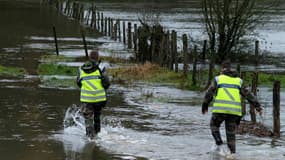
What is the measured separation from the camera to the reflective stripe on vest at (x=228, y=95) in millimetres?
11617

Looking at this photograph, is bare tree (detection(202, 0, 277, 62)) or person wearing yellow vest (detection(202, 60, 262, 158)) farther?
bare tree (detection(202, 0, 277, 62))

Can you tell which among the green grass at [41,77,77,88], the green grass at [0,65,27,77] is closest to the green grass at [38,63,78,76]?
the green grass at [0,65,27,77]

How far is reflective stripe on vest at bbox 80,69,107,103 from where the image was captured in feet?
42.2

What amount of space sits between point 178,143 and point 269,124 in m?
4.15

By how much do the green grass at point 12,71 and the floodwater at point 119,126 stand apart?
38 cm

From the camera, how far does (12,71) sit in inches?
987

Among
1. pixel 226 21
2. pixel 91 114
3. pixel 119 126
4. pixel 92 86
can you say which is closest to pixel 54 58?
pixel 226 21

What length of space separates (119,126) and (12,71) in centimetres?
1112

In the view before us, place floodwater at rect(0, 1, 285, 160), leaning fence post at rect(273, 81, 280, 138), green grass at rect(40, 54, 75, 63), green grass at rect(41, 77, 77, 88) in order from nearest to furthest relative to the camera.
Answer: floodwater at rect(0, 1, 285, 160)
leaning fence post at rect(273, 81, 280, 138)
green grass at rect(41, 77, 77, 88)
green grass at rect(40, 54, 75, 63)

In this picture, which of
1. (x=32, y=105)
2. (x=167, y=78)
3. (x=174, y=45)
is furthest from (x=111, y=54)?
(x=32, y=105)

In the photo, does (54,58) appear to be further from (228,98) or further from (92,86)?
(228,98)

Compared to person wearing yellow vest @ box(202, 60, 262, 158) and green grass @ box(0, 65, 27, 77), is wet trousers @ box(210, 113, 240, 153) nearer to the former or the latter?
person wearing yellow vest @ box(202, 60, 262, 158)

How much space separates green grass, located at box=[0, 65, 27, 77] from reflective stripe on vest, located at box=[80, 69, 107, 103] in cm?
1189

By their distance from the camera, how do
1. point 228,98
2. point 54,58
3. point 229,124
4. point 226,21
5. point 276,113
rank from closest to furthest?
point 228,98 < point 229,124 < point 276,113 < point 54,58 < point 226,21
